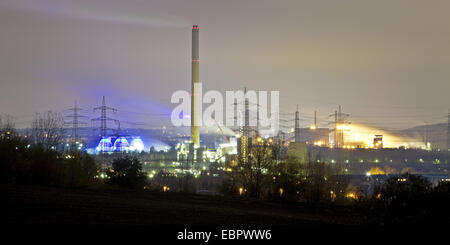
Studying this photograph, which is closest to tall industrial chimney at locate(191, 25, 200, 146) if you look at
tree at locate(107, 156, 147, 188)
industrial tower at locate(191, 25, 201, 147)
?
industrial tower at locate(191, 25, 201, 147)

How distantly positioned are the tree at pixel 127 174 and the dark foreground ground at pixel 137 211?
230 inches

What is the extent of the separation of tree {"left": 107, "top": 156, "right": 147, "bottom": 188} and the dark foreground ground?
5.83 m

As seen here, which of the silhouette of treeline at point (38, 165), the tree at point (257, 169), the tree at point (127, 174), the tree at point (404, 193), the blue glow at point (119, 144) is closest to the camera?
the tree at point (404, 193)

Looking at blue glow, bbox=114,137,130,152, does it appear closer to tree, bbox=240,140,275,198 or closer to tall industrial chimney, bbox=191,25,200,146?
tall industrial chimney, bbox=191,25,200,146

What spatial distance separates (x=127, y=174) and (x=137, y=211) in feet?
34.2

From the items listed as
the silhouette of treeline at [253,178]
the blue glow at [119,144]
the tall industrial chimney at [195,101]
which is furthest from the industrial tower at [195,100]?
the silhouette of treeline at [253,178]

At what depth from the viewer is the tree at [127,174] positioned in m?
20.8

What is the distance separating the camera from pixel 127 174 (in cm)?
2103

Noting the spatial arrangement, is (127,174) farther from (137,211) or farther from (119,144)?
(119,144)

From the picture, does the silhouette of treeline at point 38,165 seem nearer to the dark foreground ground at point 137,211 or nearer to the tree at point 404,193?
the dark foreground ground at point 137,211

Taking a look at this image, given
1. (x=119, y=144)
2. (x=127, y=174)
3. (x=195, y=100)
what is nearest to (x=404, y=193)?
(x=127, y=174)

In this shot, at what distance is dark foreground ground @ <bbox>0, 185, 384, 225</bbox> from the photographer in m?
9.60
